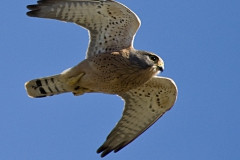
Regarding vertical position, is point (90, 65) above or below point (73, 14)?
below

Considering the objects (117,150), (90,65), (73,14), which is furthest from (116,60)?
(117,150)

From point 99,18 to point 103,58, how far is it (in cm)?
91

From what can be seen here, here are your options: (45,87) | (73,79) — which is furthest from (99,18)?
(45,87)

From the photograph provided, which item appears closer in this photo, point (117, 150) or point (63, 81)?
point (63, 81)

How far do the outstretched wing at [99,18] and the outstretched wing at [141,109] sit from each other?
1.21m

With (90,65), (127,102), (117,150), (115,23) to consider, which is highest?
(115,23)

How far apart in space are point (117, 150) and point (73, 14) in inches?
117

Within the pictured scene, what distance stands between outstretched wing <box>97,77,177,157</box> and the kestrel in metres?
0.03

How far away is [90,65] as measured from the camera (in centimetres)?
1236

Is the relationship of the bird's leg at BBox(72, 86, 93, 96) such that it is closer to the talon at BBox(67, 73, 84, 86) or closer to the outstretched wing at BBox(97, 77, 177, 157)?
the talon at BBox(67, 73, 84, 86)

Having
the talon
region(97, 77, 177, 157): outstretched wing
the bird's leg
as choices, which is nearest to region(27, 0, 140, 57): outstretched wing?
the talon

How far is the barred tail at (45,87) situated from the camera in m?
12.4

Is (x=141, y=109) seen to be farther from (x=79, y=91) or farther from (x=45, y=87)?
(x=45, y=87)

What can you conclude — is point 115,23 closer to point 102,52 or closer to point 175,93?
point 102,52
